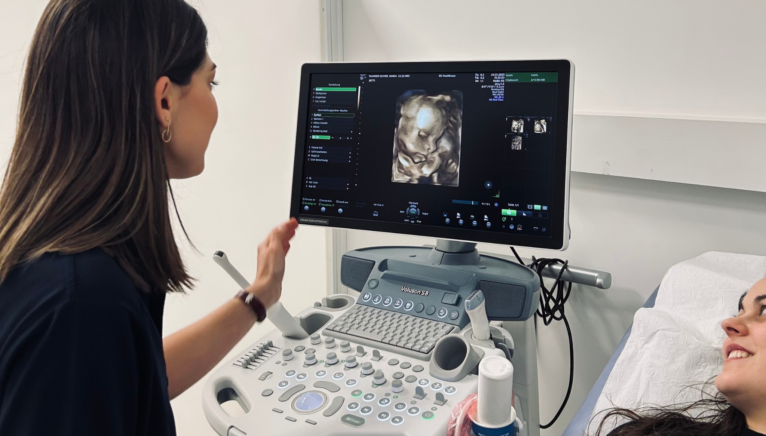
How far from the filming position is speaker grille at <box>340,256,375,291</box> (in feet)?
4.36

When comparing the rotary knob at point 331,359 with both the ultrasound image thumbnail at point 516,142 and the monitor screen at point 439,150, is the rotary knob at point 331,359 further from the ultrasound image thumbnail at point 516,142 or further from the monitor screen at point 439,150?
the ultrasound image thumbnail at point 516,142

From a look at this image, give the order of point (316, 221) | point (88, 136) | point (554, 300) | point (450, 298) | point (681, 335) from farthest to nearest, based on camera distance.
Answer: point (554, 300) → point (316, 221) → point (450, 298) → point (681, 335) → point (88, 136)

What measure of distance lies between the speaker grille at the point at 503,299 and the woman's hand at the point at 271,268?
1.35 ft

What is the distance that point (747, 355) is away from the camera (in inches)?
36.8

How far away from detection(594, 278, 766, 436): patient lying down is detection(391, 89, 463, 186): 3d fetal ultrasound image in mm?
555

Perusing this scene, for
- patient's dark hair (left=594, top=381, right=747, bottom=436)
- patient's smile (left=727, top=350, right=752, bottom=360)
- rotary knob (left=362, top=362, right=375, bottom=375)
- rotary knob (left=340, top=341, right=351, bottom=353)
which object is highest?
patient's smile (left=727, top=350, right=752, bottom=360)

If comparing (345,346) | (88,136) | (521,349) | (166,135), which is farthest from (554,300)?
(88,136)

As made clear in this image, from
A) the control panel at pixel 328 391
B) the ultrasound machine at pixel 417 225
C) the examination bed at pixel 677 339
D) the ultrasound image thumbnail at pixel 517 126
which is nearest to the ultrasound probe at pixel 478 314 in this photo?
the ultrasound machine at pixel 417 225

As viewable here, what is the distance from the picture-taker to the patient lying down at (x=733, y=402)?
0.91 meters

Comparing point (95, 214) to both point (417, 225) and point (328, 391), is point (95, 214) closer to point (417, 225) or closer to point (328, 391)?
point (328, 391)

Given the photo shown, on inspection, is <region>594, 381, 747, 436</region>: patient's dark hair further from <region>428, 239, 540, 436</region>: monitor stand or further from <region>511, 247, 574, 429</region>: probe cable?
<region>511, 247, 574, 429</region>: probe cable

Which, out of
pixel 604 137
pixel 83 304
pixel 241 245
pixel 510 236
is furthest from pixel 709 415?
pixel 241 245

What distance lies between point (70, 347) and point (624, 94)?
4.16 feet

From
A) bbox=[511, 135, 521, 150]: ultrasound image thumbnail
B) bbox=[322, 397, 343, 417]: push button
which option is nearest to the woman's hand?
bbox=[322, 397, 343, 417]: push button
